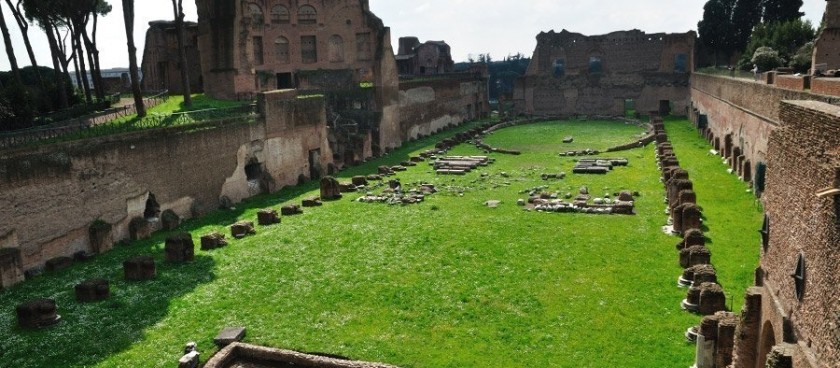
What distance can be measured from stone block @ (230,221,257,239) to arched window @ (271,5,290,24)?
75.1 feet

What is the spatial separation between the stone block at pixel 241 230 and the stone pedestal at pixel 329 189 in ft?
15.4

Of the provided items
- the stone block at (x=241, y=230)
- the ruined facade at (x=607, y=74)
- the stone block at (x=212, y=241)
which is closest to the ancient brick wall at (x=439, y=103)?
the ruined facade at (x=607, y=74)

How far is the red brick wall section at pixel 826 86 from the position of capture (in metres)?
13.4

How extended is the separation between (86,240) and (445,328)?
10664 millimetres

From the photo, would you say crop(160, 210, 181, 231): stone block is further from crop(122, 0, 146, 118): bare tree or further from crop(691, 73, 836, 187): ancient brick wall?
crop(691, 73, 836, 187): ancient brick wall

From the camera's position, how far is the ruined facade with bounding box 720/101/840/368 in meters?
6.43

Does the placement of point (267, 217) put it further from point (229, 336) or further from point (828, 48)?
point (828, 48)

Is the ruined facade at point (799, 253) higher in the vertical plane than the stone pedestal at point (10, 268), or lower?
higher

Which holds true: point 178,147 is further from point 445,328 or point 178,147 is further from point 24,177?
point 445,328

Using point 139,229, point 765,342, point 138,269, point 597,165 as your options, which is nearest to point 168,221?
point 139,229

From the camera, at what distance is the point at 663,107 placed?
48562 millimetres

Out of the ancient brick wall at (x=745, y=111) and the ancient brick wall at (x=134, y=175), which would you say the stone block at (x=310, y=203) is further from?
the ancient brick wall at (x=745, y=111)

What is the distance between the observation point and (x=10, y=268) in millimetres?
14523

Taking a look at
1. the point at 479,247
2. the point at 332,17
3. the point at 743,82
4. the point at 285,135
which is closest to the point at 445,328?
the point at 479,247
